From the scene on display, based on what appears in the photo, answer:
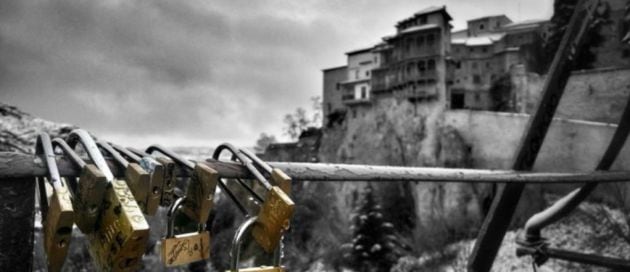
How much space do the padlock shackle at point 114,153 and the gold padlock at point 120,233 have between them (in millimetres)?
118

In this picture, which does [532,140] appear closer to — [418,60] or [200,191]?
[200,191]

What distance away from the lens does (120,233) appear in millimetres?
592

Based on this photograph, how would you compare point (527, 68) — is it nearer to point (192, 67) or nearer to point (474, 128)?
point (474, 128)

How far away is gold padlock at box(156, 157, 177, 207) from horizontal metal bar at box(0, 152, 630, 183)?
7 centimetres

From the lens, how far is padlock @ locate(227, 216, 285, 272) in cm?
72

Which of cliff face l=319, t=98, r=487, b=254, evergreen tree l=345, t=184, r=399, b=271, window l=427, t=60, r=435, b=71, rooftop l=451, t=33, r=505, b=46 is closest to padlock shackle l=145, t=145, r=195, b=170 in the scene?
evergreen tree l=345, t=184, r=399, b=271

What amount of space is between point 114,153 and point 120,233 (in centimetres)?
23

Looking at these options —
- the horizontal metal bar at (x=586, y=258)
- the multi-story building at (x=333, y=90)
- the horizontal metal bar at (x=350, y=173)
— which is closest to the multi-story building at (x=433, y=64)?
the multi-story building at (x=333, y=90)

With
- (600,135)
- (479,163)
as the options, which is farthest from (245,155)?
(479,163)

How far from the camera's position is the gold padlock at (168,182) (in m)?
0.80

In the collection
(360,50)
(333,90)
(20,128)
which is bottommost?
→ (20,128)

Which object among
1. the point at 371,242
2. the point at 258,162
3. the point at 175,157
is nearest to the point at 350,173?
the point at 258,162

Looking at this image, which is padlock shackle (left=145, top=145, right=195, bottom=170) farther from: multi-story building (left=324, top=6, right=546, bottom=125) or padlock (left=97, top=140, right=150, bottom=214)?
multi-story building (left=324, top=6, right=546, bottom=125)

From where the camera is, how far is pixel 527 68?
36625 millimetres
